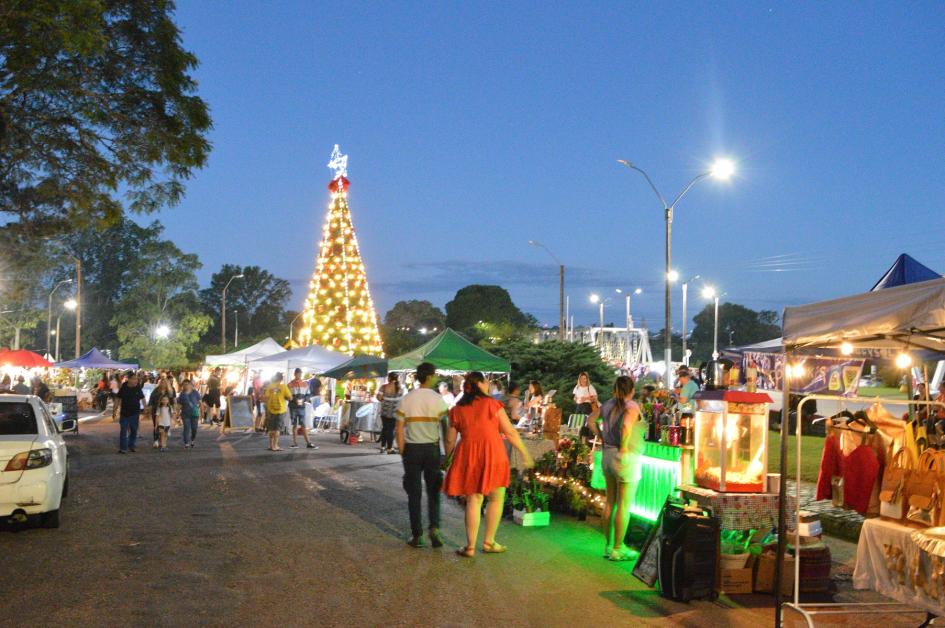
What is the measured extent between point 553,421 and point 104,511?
21.6ft

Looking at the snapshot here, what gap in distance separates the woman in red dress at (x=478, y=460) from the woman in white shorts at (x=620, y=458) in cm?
90

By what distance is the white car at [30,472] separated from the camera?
946 cm

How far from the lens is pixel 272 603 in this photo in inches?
275

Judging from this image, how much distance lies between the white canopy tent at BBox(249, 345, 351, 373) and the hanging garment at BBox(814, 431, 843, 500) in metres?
25.4

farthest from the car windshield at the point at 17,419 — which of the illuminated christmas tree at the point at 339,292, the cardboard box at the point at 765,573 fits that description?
the illuminated christmas tree at the point at 339,292

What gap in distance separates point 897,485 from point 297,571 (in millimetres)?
4966

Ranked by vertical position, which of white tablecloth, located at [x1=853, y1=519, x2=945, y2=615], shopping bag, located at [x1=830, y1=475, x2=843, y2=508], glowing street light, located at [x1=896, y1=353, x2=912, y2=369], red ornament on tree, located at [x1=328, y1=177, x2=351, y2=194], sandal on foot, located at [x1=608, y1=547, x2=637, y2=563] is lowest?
sandal on foot, located at [x1=608, y1=547, x2=637, y2=563]

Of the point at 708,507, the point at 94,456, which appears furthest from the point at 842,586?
the point at 94,456

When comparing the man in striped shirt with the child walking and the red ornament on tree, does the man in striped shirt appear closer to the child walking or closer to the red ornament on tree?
the child walking

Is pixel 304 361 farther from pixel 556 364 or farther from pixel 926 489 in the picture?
pixel 926 489

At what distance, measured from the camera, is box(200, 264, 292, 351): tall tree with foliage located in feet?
368

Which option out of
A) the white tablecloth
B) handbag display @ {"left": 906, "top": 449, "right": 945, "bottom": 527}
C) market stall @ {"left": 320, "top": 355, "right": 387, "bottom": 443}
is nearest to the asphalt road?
the white tablecloth

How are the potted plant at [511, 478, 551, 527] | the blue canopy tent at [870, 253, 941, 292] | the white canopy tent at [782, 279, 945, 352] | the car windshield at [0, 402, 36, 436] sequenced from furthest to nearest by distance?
the blue canopy tent at [870, 253, 941, 292] → the potted plant at [511, 478, 551, 527] → the car windshield at [0, 402, 36, 436] → the white canopy tent at [782, 279, 945, 352]

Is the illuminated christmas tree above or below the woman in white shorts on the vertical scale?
above
